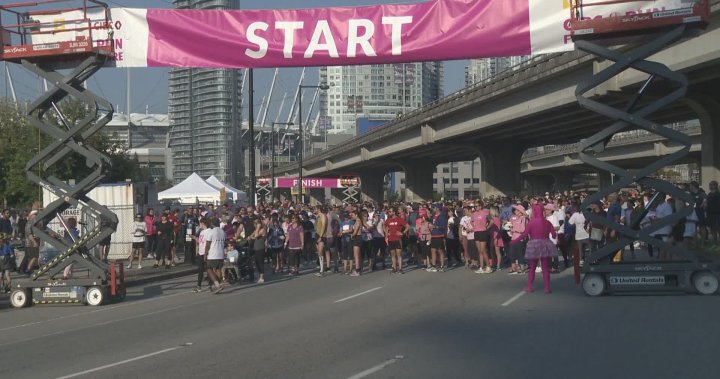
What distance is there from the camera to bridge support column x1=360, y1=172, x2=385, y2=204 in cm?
9906

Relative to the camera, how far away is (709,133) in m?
32.7

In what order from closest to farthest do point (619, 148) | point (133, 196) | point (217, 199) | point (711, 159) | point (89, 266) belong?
point (89, 266) < point (133, 196) < point (711, 159) < point (217, 199) < point (619, 148)

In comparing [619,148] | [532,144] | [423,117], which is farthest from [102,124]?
[619,148]

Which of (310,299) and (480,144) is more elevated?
(480,144)

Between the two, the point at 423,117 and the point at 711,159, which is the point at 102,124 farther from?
the point at 423,117

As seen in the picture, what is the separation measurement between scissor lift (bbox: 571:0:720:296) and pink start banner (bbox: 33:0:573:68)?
2.98 ft

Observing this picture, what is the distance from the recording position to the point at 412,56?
1550 centimetres

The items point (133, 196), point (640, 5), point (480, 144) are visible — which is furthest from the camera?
point (480, 144)

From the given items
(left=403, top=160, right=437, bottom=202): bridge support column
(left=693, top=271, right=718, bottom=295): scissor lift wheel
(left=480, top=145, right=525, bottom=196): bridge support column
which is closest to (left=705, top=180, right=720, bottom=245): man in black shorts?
(left=693, top=271, right=718, bottom=295): scissor lift wheel

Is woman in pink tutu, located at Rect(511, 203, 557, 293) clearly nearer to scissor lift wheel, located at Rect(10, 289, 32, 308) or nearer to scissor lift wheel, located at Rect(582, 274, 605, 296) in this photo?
scissor lift wheel, located at Rect(582, 274, 605, 296)

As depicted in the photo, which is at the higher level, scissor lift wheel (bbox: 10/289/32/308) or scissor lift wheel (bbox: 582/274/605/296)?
scissor lift wheel (bbox: 582/274/605/296)

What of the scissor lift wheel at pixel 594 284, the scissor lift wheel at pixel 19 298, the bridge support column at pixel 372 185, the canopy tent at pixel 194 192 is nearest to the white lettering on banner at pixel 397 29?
the scissor lift wheel at pixel 594 284

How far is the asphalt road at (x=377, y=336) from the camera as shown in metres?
8.95

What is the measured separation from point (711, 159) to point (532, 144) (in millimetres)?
23555
